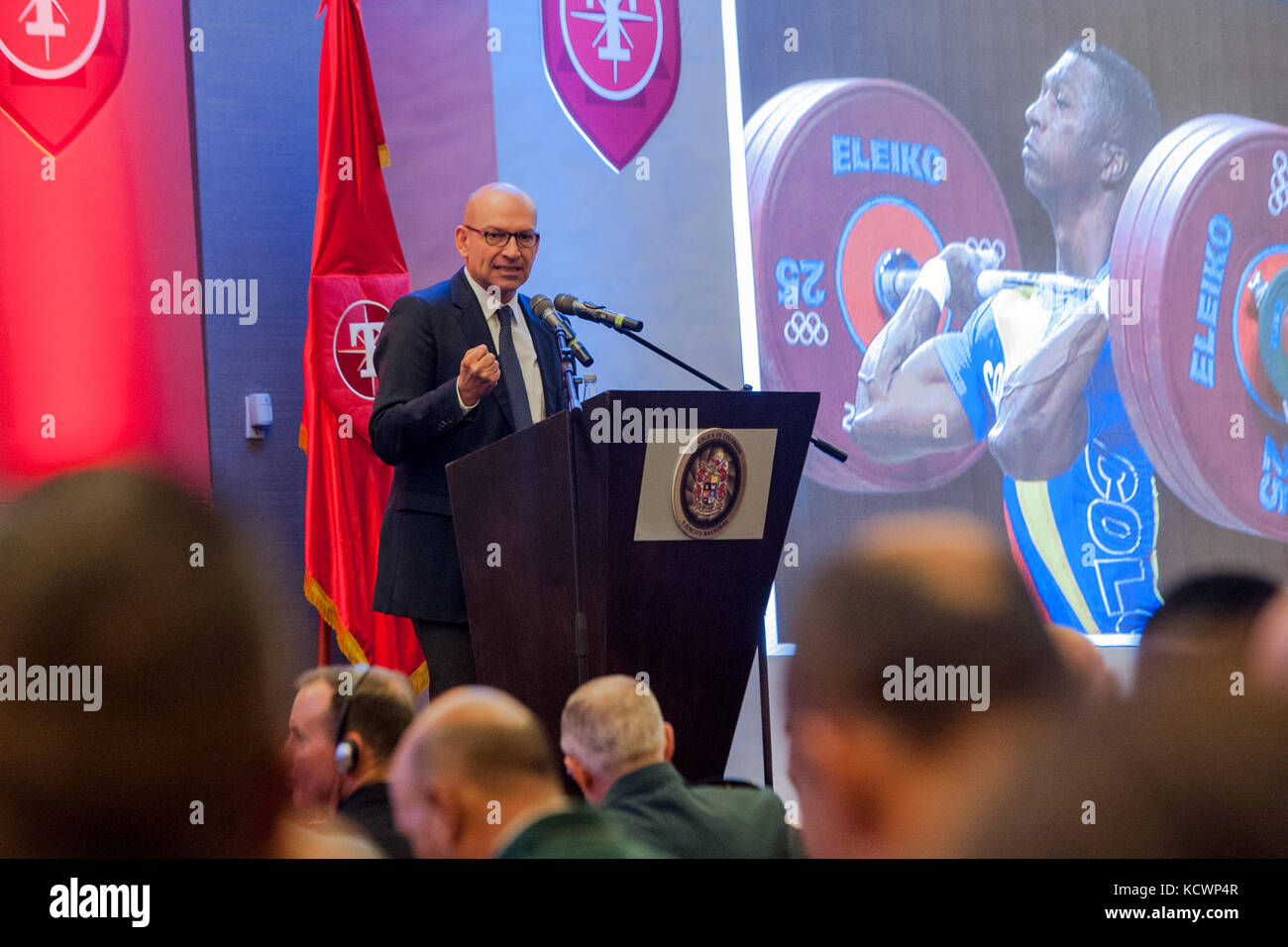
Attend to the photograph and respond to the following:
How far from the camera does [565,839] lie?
1512mm

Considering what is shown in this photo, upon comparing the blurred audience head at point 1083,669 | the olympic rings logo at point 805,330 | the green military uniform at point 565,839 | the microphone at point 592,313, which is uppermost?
the olympic rings logo at point 805,330

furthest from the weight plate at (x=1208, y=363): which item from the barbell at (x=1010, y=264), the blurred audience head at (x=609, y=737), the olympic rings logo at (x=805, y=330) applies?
the blurred audience head at (x=609, y=737)

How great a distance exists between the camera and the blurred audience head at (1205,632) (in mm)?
1739

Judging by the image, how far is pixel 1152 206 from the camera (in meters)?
4.85

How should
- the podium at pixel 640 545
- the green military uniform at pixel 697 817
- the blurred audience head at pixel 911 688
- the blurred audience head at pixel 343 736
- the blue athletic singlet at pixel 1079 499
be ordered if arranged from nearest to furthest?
the blurred audience head at pixel 911 688, the green military uniform at pixel 697 817, the blurred audience head at pixel 343 736, the podium at pixel 640 545, the blue athletic singlet at pixel 1079 499

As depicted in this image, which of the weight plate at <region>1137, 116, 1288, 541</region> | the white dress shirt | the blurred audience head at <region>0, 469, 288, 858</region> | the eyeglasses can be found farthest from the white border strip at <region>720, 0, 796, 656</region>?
the blurred audience head at <region>0, 469, 288, 858</region>

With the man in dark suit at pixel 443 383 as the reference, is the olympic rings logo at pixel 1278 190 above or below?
above

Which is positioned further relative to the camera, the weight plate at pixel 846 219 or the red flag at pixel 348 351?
the weight plate at pixel 846 219

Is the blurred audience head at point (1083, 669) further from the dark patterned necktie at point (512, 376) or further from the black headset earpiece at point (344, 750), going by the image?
the dark patterned necktie at point (512, 376)

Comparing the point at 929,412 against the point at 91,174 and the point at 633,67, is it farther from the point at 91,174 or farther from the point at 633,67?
the point at 91,174

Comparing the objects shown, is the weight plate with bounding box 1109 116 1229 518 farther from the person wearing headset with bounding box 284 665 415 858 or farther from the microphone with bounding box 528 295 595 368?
the person wearing headset with bounding box 284 665 415 858

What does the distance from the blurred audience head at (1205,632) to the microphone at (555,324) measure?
1.23 metres

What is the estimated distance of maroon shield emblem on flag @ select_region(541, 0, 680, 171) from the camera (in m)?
4.39
